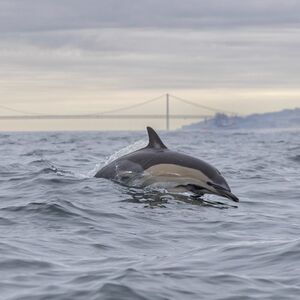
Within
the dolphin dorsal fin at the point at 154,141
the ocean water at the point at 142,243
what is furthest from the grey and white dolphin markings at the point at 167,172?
the ocean water at the point at 142,243

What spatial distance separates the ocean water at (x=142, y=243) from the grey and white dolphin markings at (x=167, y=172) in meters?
0.27

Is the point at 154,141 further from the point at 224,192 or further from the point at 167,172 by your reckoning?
the point at 224,192

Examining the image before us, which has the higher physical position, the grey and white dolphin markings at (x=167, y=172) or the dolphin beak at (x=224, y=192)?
the grey and white dolphin markings at (x=167, y=172)

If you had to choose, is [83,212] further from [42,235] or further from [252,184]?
[252,184]

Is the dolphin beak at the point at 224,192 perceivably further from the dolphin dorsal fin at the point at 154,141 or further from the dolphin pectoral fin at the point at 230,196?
the dolphin dorsal fin at the point at 154,141

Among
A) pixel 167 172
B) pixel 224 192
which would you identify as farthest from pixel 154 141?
pixel 224 192

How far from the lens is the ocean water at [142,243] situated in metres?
9.32

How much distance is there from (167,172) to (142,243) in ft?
19.4

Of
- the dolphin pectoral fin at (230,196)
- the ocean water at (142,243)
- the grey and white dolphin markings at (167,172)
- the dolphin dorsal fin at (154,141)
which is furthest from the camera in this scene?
the dolphin dorsal fin at (154,141)

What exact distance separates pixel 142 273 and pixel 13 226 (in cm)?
371

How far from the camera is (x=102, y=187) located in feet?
58.0

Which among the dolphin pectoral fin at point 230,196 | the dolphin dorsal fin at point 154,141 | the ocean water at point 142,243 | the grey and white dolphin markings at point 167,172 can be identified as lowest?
the ocean water at point 142,243

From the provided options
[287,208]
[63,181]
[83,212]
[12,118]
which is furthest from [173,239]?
[12,118]

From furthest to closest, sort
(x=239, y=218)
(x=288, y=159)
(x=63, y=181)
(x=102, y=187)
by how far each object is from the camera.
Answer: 1. (x=288, y=159)
2. (x=63, y=181)
3. (x=102, y=187)
4. (x=239, y=218)
